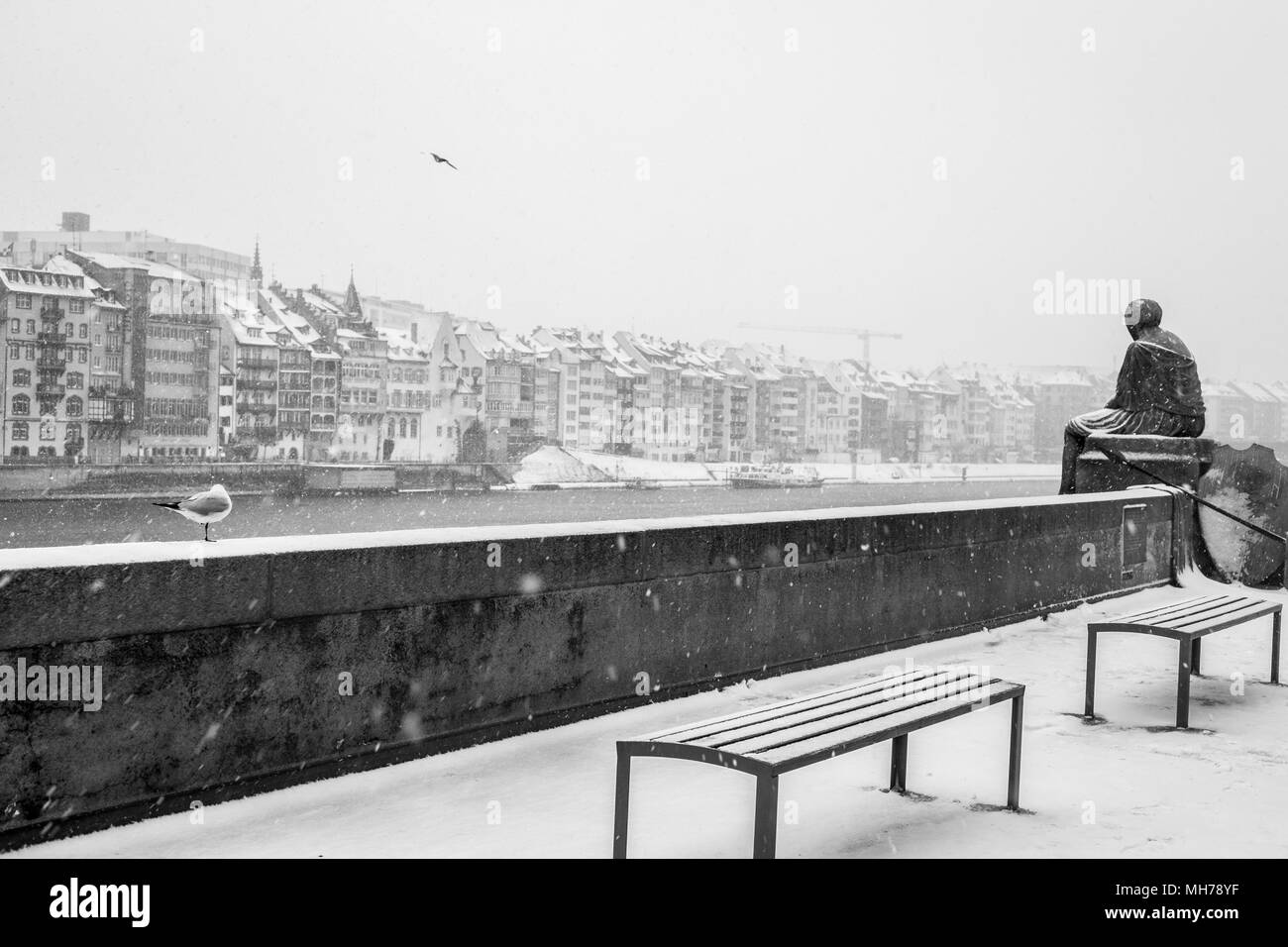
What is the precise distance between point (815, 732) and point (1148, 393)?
10628 mm

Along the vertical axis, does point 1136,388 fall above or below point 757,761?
above

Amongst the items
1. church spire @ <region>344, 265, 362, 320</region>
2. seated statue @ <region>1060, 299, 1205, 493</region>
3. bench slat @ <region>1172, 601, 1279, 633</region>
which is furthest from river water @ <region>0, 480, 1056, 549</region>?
bench slat @ <region>1172, 601, 1279, 633</region>

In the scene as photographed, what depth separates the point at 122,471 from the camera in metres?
97.9

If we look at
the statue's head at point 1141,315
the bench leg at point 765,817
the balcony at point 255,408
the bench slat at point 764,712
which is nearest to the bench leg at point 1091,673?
the bench slat at point 764,712

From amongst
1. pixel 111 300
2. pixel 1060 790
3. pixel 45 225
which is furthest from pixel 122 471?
pixel 1060 790

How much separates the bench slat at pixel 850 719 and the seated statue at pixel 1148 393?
30.3ft

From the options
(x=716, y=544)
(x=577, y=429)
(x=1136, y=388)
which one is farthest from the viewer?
(x=577, y=429)

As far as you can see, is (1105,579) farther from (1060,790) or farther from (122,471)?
(122,471)

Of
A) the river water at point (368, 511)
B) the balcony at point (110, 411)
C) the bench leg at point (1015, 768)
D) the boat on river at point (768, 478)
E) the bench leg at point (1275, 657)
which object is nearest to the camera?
the bench leg at point (1015, 768)

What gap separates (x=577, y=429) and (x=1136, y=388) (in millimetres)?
138679

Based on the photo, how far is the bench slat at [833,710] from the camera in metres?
3.77

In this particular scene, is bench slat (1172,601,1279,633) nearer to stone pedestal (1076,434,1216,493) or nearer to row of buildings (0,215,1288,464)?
stone pedestal (1076,434,1216,493)

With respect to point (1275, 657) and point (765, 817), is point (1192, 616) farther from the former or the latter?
point (765, 817)

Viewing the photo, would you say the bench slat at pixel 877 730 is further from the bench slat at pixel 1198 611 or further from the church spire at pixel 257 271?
the church spire at pixel 257 271
